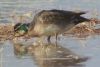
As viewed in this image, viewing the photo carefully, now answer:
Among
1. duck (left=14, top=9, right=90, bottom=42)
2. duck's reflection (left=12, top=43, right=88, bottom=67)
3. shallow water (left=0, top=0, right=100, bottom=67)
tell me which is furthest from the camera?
duck (left=14, top=9, right=90, bottom=42)

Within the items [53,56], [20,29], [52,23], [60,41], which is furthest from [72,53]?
[20,29]

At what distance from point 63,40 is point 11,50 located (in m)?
1.35

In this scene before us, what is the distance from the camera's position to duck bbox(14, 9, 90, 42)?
377 inches

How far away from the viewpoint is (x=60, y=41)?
9617mm

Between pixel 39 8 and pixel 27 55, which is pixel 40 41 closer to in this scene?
pixel 27 55

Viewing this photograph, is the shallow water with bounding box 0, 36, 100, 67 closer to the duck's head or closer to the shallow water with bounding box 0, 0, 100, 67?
the shallow water with bounding box 0, 0, 100, 67

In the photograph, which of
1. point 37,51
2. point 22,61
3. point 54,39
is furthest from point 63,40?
point 22,61

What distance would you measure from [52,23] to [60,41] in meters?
0.38

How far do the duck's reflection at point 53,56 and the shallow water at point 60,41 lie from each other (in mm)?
111

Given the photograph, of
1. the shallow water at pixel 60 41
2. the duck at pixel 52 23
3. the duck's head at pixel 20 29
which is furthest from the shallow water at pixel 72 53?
the duck's head at pixel 20 29

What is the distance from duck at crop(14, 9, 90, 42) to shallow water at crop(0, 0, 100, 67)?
245mm

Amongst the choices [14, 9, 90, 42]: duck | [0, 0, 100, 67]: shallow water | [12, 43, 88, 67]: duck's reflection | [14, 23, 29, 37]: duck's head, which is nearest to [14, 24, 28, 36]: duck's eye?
[14, 23, 29, 37]: duck's head

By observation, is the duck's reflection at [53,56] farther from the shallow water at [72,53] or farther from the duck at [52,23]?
the duck at [52,23]

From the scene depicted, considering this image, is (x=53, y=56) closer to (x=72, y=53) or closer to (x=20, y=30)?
(x=72, y=53)
